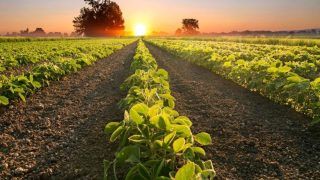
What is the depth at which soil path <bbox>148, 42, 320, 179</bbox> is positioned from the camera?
395 cm

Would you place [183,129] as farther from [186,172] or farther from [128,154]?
[186,172]

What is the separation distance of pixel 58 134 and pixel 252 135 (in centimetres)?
287

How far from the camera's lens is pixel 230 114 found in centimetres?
630

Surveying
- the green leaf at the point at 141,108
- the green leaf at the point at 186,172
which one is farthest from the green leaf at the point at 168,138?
the green leaf at the point at 186,172

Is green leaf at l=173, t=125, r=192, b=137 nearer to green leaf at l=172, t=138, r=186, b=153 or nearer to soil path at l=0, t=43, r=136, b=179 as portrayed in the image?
green leaf at l=172, t=138, r=186, b=153

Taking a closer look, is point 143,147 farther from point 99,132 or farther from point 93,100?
point 93,100

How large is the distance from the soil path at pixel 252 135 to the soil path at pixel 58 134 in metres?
1.45

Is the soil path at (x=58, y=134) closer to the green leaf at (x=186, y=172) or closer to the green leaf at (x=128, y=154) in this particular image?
the green leaf at (x=128, y=154)

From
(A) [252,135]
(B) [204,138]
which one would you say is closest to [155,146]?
(B) [204,138]

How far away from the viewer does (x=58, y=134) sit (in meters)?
5.19

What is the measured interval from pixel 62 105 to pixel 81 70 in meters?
5.98

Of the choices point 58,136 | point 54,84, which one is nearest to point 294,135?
point 58,136

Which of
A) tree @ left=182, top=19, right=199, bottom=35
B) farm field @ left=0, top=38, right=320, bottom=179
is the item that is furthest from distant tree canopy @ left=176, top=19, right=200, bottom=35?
farm field @ left=0, top=38, right=320, bottom=179

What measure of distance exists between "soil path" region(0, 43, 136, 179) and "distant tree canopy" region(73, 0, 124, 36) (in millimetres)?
88466
